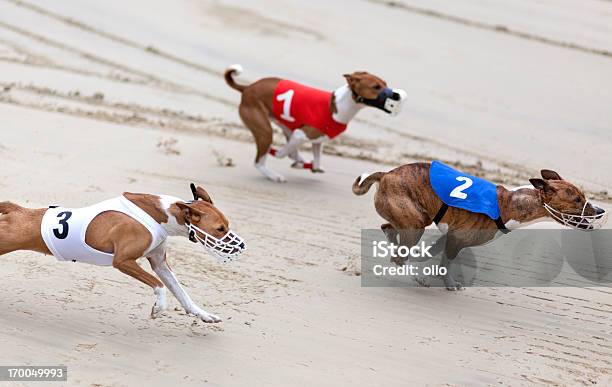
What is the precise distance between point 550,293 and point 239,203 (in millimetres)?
3442

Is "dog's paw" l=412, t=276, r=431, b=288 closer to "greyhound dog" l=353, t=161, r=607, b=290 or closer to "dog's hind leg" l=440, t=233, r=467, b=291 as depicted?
"dog's hind leg" l=440, t=233, r=467, b=291

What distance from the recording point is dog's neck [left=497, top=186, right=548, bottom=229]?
7918 millimetres

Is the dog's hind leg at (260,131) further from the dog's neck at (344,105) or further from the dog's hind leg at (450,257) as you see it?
the dog's hind leg at (450,257)

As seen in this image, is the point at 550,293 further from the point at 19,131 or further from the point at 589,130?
the point at 19,131

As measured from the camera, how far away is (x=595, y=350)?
739 cm

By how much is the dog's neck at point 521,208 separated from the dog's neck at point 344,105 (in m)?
2.94

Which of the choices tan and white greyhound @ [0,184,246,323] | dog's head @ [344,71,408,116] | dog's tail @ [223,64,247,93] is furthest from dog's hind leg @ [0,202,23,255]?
dog's tail @ [223,64,247,93]

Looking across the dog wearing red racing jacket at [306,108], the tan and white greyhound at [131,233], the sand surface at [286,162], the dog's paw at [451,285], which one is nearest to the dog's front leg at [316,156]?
the dog wearing red racing jacket at [306,108]

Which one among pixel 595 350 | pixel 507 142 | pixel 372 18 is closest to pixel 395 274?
pixel 595 350

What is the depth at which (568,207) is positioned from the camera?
25.6 feet

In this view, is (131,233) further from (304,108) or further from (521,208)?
(304,108)

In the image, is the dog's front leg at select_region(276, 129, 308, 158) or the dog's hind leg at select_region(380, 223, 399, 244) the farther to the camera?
the dog's front leg at select_region(276, 129, 308, 158)

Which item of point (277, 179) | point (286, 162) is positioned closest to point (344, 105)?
point (277, 179)

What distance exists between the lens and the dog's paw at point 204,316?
6973 millimetres
